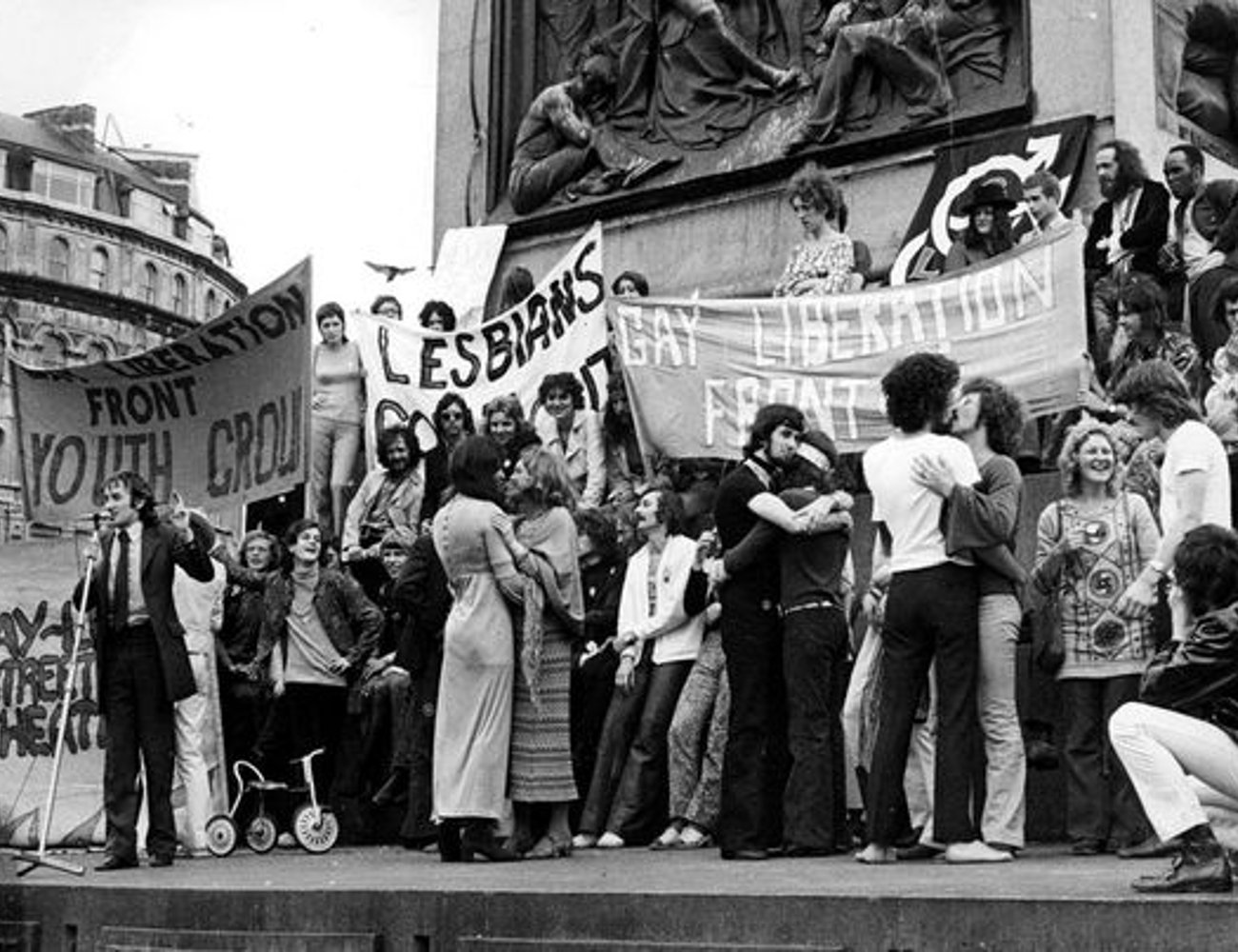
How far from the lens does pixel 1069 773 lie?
9430mm

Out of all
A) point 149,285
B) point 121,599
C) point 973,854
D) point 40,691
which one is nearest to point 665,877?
point 973,854

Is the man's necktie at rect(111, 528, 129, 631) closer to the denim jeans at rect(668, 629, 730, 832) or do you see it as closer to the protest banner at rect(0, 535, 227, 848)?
the protest banner at rect(0, 535, 227, 848)

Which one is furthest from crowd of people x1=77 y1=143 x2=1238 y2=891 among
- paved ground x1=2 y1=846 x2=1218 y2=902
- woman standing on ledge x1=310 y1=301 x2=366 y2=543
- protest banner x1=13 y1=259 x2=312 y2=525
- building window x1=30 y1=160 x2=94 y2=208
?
building window x1=30 y1=160 x2=94 y2=208

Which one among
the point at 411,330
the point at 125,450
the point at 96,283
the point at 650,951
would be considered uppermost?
the point at 96,283

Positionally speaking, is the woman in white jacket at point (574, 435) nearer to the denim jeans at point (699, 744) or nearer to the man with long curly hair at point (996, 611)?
the denim jeans at point (699, 744)

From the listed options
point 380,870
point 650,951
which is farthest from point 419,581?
point 650,951

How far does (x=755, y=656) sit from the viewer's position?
32.3 feet

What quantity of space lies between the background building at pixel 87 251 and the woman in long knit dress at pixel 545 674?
269ft

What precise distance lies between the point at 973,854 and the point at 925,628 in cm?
93

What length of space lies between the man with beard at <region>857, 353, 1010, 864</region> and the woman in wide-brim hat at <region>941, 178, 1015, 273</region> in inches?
126

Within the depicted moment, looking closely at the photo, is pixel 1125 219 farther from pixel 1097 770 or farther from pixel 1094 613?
pixel 1097 770

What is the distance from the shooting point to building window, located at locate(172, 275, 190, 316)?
105 meters

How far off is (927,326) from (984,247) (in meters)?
0.83

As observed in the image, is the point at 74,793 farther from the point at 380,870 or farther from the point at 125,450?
the point at 380,870
